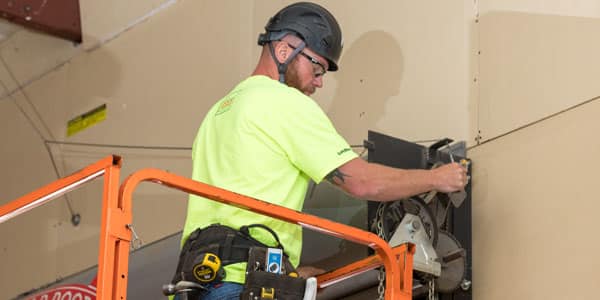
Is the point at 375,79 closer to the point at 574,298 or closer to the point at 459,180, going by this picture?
the point at 459,180

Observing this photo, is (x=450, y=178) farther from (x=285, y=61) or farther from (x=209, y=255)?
(x=209, y=255)

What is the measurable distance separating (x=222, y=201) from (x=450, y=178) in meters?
0.87

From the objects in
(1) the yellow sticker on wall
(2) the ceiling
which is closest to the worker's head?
(1) the yellow sticker on wall

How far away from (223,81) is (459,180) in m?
2.49

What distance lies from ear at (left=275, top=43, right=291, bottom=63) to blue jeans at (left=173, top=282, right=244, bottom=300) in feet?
3.22

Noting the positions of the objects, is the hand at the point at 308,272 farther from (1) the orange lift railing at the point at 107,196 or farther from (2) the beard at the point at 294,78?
(1) the orange lift railing at the point at 107,196

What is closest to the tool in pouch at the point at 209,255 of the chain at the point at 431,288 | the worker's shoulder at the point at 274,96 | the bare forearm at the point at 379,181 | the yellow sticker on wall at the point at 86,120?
the bare forearm at the point at 379,181

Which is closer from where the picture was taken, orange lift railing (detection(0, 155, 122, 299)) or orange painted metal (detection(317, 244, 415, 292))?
orange lift railing (detection(0, 155, 122, 299))

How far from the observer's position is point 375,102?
4766 mm

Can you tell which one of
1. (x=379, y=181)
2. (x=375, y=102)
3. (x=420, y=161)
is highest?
(x=375, y=102)

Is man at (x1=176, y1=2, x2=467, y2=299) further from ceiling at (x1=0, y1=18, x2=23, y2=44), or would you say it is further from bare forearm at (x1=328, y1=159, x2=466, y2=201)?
ceiling at (x1=0, y1=18, x2=23, y2=44)

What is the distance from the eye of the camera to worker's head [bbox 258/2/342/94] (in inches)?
155

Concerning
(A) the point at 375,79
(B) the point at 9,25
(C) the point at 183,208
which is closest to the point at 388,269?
(A) the point at 375,79

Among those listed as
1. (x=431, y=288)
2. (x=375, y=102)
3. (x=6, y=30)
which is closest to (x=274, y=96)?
(x=431, y=288)
